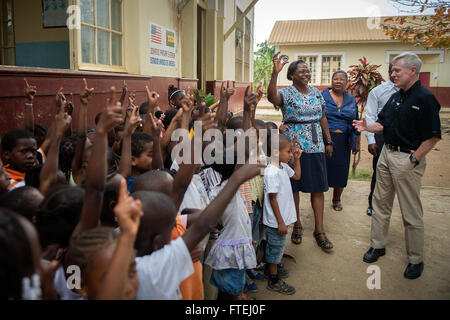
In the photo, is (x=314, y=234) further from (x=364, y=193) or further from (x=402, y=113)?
(x=364, y=193)

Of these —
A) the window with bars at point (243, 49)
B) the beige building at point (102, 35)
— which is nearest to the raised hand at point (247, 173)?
the beige building at point (102, 35)

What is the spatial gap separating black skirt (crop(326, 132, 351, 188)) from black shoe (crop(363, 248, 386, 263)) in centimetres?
112

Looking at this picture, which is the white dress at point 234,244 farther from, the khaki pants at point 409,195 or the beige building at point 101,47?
the beige building at point 101,47

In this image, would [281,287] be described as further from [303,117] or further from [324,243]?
[303,117]

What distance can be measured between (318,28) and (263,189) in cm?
2001

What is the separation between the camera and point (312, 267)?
2.97 meters

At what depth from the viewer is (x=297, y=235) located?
3441 mm

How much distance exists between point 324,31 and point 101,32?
18.4 meters

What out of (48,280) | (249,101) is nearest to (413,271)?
(249,101)

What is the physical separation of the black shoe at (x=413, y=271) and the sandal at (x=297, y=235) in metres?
0.95

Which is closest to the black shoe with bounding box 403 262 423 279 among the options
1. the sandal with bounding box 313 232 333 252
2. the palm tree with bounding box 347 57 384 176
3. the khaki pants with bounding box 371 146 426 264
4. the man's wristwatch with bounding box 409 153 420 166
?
the khaki pants with bounding box 371 146 426 264

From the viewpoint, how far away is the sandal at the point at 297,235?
11.1 ft

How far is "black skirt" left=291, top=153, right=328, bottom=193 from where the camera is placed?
3.39 meters
